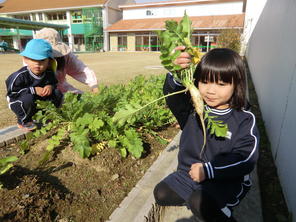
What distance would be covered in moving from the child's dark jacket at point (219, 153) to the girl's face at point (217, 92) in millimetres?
88

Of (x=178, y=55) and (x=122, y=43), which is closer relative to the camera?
(x=178, y=55)

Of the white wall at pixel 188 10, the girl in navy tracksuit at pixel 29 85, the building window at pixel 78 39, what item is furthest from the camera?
the building window at pixel 78 39

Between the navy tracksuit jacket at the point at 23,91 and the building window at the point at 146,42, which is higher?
the building window at the point at 146,42

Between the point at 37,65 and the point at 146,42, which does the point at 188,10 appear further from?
the point at 37,65

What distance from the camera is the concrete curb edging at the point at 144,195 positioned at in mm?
1796

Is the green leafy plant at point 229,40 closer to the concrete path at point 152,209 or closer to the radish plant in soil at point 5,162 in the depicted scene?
the concrete path at point 152,209

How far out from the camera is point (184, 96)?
188cm

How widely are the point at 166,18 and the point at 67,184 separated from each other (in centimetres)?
3186

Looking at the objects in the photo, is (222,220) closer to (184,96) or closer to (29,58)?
(184,96)

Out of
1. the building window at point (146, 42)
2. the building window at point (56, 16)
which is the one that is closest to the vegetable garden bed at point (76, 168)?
the building window at point (146, 42)

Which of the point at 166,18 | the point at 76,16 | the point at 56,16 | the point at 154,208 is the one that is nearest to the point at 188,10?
the point at 166,18

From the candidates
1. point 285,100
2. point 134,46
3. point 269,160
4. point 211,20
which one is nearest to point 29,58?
point 285,100

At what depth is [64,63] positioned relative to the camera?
3.71 m

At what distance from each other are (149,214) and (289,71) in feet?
7.04
